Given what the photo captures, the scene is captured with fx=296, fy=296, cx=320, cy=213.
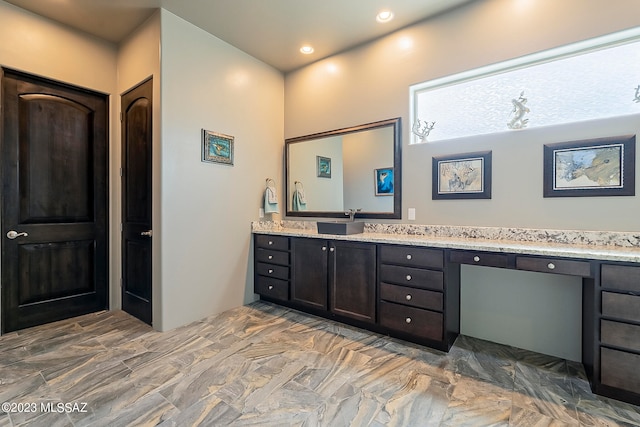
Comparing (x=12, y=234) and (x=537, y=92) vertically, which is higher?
(x=537, y=92)

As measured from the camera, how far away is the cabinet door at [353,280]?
2.71 meters

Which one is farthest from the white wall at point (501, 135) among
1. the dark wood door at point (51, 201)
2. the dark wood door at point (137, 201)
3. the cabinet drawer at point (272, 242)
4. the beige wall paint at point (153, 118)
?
the dark wood door at point (51, 201)

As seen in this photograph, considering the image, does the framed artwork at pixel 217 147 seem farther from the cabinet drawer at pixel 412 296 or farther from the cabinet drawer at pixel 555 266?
the cabinet drawer at pixel 555 266

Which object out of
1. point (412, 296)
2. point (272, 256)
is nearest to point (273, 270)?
point (272, 256)

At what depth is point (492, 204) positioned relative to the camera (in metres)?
2.55

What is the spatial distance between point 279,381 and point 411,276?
50.9 inches

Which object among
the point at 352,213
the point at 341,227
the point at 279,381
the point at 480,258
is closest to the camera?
the point at 279,381

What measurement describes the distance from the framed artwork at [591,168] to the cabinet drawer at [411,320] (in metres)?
1.33

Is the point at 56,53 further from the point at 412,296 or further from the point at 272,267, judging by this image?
the point at 412,296

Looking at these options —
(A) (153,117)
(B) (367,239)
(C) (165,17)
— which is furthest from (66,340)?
(C) (165,17)

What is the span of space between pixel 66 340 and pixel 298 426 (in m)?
2.32

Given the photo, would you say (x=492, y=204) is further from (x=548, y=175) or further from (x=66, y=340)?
(x=66, y=340)

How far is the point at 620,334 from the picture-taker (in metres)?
1.73

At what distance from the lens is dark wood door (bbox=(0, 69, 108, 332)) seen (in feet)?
8.93
